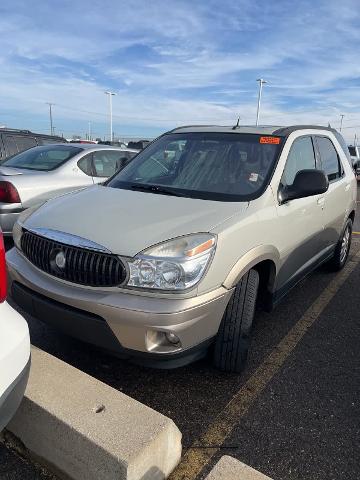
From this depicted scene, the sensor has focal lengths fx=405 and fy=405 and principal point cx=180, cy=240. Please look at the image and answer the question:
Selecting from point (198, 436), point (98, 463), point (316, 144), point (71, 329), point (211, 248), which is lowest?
point (198, 436)

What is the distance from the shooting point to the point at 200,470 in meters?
2.07

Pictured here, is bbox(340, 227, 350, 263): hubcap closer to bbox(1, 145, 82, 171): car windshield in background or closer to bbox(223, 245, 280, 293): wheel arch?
bbox(223, 245, 280, 293): wheel arch

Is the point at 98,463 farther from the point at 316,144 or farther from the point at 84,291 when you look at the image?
the point at 316,144

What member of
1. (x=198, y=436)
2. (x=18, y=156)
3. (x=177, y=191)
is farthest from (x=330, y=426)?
(x=18, y=156)

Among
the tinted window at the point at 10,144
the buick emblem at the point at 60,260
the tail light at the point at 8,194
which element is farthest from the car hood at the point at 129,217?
the tinted window at the point at 10,144

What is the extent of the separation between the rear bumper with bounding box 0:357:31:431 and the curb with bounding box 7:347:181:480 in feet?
0.95

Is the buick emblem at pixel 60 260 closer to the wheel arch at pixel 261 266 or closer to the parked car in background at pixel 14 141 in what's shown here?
the wheel arch at pixel 261 266

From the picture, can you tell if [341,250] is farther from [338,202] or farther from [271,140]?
[271,140]

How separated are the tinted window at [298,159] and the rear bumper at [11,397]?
2.36 metres

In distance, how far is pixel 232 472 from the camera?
1775 millimetres

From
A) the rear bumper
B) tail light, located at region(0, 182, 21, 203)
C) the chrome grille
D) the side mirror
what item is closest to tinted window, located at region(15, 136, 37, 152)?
tail light, located at region(0, 182, 21, 203)

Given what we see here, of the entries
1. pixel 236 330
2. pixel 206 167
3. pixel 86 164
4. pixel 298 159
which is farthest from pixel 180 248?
pixel 86 164

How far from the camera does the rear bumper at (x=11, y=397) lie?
167cm

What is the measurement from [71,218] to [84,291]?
Result: 0.57 metres
